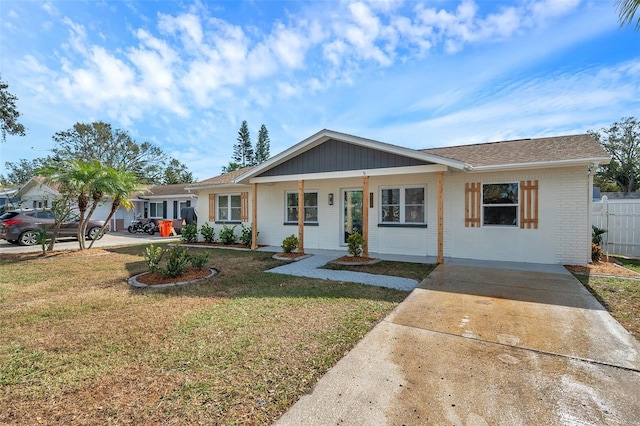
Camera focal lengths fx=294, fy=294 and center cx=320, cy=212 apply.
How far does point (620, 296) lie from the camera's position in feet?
17.0

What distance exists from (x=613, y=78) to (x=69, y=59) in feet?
70.6

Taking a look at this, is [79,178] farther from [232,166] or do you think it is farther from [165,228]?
[232,166]

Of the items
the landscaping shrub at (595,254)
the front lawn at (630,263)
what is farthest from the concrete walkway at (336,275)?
the front lawn at (630,263)

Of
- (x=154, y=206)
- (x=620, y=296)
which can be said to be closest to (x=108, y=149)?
(x=154, y=206)

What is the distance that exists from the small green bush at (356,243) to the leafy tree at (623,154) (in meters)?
37.8

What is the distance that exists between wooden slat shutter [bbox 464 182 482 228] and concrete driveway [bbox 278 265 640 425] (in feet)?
13.9

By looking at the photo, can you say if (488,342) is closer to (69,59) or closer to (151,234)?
(69,59)

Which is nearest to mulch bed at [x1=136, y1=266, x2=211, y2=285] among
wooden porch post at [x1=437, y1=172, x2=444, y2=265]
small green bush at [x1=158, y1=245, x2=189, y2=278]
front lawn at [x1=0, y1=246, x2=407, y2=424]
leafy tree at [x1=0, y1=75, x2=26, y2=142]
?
small green bush at [x1=158, y1=245, x2=189, y2=278]

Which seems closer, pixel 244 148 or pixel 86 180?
pixel 86 180

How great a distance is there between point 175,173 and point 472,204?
41.7 metres

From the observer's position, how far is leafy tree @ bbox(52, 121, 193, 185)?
31.2 metres

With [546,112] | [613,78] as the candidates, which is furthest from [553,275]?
[546,112]

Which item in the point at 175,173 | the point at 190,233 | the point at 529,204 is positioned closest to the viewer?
the point at 529,204

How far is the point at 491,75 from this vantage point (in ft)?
32.8
